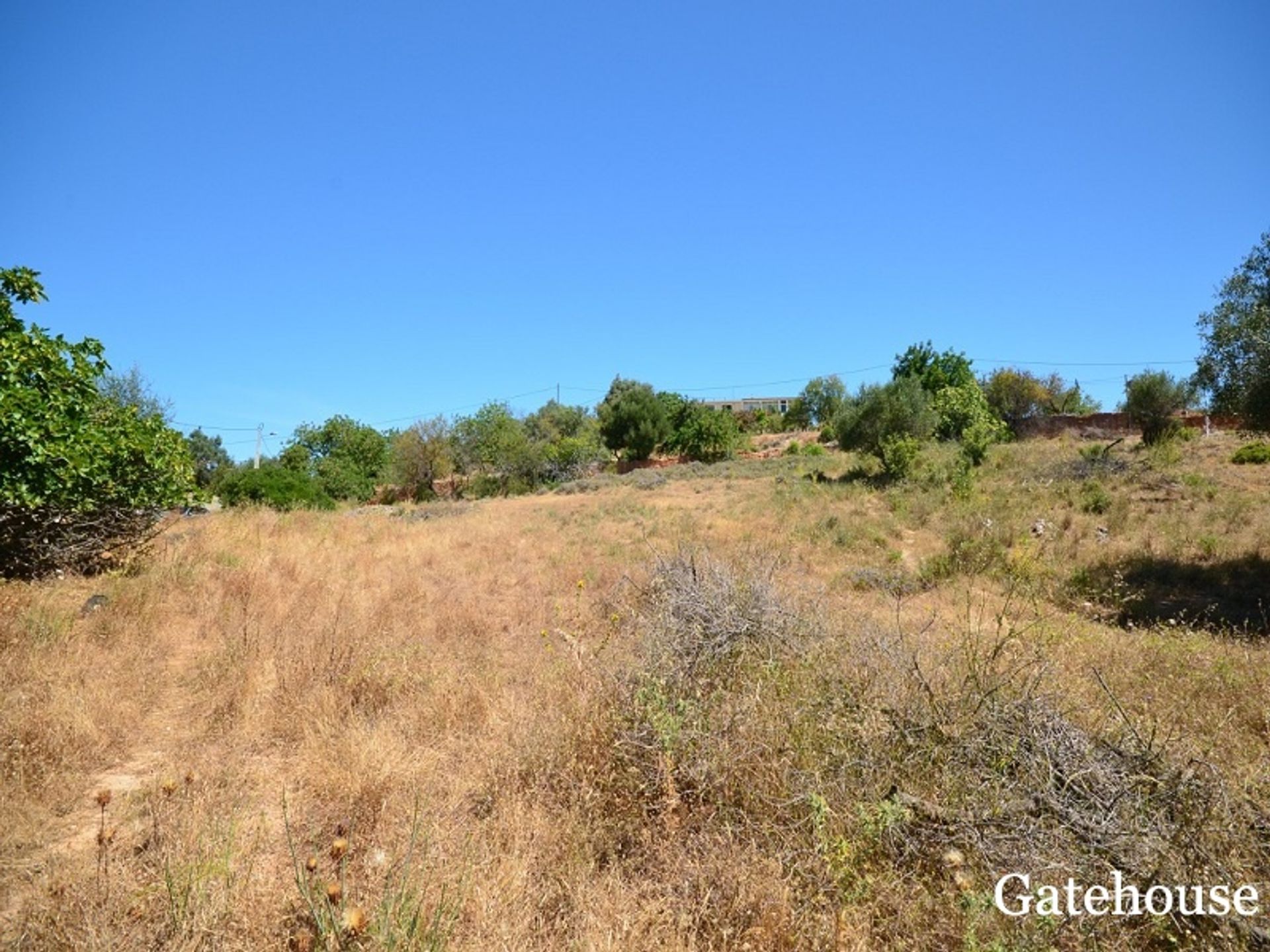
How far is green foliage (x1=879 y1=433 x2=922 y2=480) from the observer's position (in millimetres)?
18922

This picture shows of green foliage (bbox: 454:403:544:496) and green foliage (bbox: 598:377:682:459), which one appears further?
green foliage (bbox: 598:377:682:459)

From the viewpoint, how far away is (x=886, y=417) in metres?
22.2

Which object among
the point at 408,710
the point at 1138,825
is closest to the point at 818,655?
the point at 1138,825

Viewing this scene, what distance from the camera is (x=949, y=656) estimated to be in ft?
12.0

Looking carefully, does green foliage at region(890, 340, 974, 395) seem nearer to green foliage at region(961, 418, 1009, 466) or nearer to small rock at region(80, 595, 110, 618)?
green foliage at region(961, 418, 1009, 466)

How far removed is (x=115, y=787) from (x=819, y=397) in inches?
2551

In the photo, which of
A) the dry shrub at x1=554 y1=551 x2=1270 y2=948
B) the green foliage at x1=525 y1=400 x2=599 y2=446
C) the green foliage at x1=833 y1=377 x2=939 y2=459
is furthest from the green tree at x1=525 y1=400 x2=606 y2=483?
the dry shrub at x1=554 y1=551 x2=1270 y2=948

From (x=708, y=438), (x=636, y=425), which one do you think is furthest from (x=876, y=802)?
(x=636, y=425)

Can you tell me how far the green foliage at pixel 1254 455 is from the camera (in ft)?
52.9

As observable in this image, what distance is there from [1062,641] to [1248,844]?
3341mm

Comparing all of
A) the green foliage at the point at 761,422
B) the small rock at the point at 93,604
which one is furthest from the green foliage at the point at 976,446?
the green foliage at the point at 761,422

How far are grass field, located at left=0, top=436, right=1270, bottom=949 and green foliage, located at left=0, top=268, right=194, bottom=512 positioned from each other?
993mm

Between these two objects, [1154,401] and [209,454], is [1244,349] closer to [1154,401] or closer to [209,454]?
[1154,401]

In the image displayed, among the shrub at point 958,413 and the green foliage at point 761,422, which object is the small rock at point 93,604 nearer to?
the shrub at point 958,413
